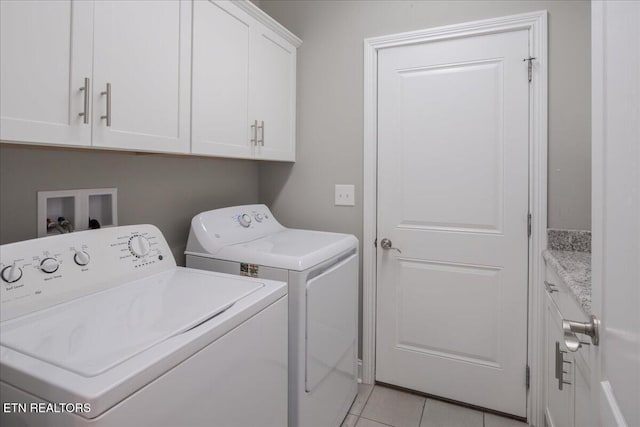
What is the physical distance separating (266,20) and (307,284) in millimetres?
1426

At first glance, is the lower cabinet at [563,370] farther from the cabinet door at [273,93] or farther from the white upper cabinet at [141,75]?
the cabinet door at [273,93]

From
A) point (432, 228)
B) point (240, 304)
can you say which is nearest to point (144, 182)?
point (240, 304)

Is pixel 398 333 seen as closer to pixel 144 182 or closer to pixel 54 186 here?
pixel 144 182

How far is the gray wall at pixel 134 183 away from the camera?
120 cm

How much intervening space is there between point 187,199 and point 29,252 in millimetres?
887

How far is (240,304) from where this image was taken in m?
1.10

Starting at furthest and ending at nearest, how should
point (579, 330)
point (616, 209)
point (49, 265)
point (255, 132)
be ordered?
point (255, 132)
point (49, 265)
point (579, 330)
point (616, 209)

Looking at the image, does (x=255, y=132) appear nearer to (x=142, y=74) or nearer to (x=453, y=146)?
(x=142, y=74)

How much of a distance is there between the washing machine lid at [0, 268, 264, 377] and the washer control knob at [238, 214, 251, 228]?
2.12 feet

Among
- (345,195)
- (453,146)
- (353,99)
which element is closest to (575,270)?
(453,146)

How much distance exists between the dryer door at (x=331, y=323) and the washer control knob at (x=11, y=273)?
936mm

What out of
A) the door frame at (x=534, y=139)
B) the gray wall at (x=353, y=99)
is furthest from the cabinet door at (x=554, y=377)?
the gray wall at (x=353, y=99)

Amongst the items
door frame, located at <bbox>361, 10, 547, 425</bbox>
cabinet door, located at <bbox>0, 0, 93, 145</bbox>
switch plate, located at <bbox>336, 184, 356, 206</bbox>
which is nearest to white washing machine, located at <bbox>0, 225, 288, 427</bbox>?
cabinet door, located at <bbox>0, 0, 93, 145</bbox>

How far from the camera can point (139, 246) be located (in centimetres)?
137
